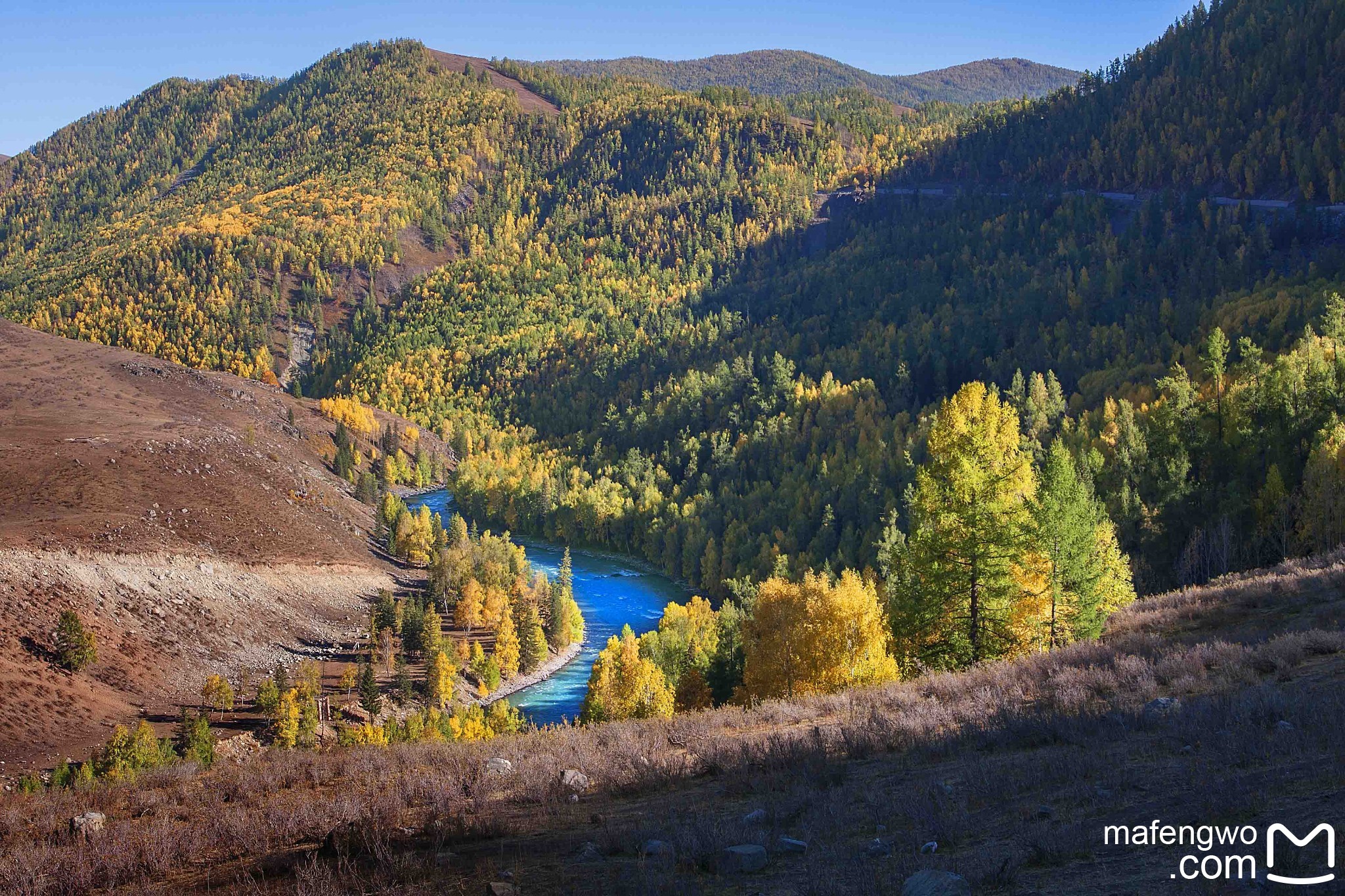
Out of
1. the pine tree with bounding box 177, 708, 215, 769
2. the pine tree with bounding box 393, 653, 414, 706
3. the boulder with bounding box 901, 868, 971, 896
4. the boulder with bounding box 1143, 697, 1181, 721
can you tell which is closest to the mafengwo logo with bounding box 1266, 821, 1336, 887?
the boulder with bounding box 901, 868, 971, 896

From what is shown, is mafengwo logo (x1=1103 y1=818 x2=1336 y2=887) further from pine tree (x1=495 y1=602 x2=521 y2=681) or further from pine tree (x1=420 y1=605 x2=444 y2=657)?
pine tree (x1=495 y1=602 x2=521 y2=681)

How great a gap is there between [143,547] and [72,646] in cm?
1952

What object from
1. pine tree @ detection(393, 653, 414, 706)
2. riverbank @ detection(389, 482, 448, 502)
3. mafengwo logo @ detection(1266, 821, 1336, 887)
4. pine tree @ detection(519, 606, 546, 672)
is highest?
mafengwo logo @ detection(1266, 821, 1336, 887)

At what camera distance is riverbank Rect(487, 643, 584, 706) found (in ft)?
264

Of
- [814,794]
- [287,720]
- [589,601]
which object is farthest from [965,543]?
[589,601]

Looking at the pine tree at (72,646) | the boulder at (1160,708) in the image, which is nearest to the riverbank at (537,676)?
the pine tree at (72,646)

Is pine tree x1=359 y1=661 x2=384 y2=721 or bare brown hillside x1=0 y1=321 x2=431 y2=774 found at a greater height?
bare brown hillside x1=0 y1=321 x2=431 y2=774

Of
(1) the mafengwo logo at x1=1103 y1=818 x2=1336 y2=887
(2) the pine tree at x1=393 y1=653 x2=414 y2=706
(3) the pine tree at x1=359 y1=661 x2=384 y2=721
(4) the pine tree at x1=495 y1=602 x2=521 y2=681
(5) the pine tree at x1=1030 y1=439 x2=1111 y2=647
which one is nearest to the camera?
(1) the mafengwo logo at x1=1103 y1=818 x2=1336 y2=887

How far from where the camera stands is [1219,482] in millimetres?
70562

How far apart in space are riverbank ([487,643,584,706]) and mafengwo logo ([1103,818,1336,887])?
71022 mm

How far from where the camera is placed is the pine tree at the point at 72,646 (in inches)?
2164

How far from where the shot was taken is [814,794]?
510 inches

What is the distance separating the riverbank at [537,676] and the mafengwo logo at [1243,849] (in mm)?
71022

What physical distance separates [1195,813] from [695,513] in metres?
125
